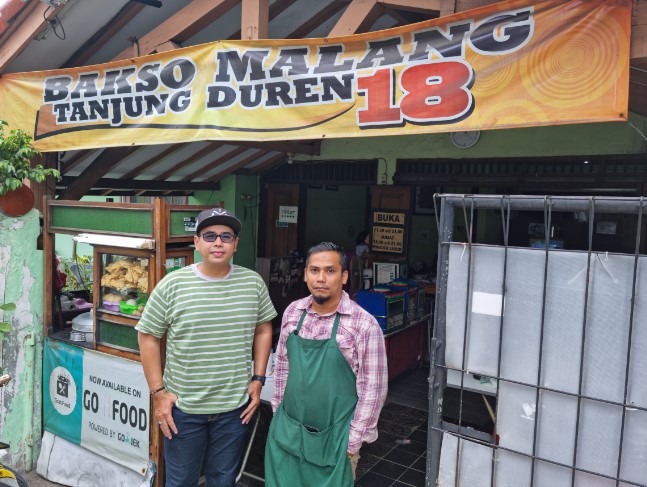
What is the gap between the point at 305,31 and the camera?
5426mm

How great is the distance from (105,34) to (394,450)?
5.33m

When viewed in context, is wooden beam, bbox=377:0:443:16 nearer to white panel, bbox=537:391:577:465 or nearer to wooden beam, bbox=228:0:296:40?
wooden beam, bbox=228:0:296:40

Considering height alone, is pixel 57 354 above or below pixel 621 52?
below

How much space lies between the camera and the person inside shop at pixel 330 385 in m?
2.90

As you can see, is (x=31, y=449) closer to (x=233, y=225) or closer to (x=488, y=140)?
(x=233, y=225)

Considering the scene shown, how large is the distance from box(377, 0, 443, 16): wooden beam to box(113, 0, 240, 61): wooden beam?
1522 millimetres

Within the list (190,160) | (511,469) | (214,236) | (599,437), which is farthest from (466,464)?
(190,160)

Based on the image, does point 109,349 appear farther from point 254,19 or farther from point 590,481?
point 590,481

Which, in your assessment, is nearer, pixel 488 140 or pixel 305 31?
pixel 305 31

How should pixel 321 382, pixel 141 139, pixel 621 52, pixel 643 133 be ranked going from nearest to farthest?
pixel 621 52
pixel 321 382
pixel 141 139
pixel 643 133

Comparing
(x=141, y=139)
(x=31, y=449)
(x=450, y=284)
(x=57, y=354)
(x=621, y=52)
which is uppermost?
(x=621, y=52)

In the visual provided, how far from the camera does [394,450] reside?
536 cm

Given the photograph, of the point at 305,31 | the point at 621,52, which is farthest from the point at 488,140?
the point at 621,52

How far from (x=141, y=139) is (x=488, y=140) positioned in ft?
16.6
